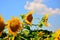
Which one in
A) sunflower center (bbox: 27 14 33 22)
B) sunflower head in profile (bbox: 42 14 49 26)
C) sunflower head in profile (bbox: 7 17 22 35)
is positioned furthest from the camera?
sunflower head in profile (bbox: 42 14 49 26)

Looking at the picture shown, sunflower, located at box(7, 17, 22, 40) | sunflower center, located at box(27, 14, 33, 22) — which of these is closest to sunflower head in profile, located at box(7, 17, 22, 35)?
sunflower, located at box(7, 17, 22, 40)

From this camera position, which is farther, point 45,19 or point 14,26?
point 45,19

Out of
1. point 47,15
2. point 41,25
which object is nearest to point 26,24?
point 41,25

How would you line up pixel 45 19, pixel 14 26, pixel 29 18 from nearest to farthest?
pixel 14 26 < pixel 29 18 < pixel 45 19

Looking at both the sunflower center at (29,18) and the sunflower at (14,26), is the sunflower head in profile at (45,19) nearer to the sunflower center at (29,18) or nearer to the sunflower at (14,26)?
the sunflower center at (29,18)

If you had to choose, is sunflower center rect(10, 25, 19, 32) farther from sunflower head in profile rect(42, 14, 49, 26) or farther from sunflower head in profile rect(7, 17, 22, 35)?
sunflower head in profile rect(42, 14, 49, 26)

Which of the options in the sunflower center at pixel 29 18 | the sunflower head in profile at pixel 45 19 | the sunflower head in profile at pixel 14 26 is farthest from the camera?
the sunflower head in profile at pixel 45 19

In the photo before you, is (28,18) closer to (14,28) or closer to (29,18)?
(29,18)

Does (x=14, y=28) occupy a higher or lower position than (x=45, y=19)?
lower

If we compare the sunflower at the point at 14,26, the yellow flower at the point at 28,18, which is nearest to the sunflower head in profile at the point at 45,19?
the yellow flower at the point at 28,18

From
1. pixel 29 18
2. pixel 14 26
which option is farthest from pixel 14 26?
pixel 29 18

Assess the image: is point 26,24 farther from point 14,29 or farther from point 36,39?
point 14,29

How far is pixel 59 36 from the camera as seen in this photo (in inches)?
43.1

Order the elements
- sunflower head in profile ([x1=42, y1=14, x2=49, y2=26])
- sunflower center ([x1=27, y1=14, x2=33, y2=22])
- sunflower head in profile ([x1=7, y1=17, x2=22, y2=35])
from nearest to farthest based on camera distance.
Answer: sunflower head in profile ([x1=7, y1=17, x2=22, y2=35]) → sunflower center ([x1=27, y1=14, x2=33, y2=22]) → sunflower head in profile ([x1=42, y1=14, x2=49, y2=26])
